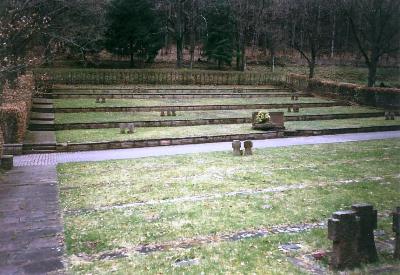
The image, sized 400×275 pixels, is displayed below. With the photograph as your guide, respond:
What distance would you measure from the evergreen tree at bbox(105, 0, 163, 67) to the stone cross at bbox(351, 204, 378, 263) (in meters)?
43.4

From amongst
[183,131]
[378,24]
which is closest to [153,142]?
[183,131]

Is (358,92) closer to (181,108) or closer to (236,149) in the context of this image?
(181,108)

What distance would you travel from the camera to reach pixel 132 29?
4791 centimetres

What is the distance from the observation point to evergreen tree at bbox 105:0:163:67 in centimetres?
4781

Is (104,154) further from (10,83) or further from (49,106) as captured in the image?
(49,106)

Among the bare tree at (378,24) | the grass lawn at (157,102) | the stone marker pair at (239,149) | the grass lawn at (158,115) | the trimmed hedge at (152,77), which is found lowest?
the stone marker pair at (239,149)

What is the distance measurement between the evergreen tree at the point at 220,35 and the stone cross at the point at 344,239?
4646 centimetres

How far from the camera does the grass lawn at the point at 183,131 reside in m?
20.5

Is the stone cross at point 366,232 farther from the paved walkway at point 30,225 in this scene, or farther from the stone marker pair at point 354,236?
the paved walkway at point 30,225

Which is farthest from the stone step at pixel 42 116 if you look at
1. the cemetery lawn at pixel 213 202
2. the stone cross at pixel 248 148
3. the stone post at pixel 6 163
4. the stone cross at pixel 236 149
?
the stone cross at pixel 248 148

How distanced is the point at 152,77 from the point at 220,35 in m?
12.3

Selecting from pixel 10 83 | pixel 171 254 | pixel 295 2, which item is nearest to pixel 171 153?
pixel 171 254

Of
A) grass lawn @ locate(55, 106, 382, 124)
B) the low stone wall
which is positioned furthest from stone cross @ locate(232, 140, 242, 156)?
grass lawn @ locate(55, 106, 382, 124)

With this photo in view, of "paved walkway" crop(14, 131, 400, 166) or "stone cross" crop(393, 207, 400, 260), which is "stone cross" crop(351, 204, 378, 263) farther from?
"paved walkway" crop(14, 131, 400, 166)
